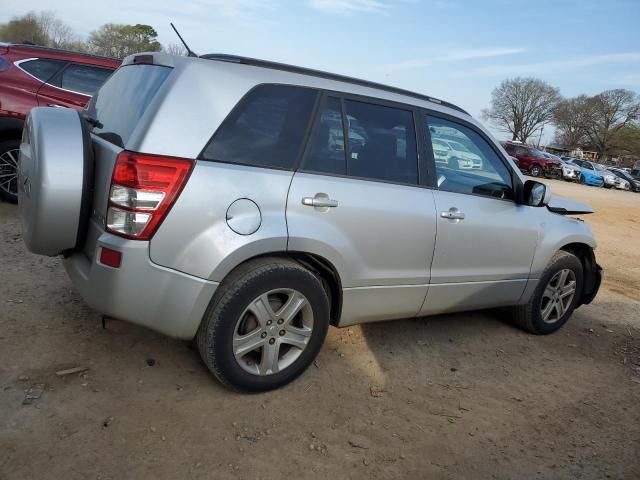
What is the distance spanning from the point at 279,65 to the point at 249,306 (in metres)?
1.44

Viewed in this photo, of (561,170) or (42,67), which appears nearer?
(42,67)

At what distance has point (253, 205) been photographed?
2.71 metres

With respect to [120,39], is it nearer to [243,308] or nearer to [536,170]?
[536,170]

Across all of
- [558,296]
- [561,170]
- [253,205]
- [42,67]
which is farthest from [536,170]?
[253,205]

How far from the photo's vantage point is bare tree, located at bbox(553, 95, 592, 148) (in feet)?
246

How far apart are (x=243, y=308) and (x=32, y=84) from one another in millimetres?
4914

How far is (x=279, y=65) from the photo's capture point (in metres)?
3.11

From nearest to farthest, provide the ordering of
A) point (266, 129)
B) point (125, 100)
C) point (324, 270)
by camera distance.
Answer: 1. point (266, 129)
2. point (125, 100)
3. point (324, 270)

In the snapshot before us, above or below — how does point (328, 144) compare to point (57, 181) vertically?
above

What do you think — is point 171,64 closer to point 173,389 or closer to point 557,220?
point 173,389

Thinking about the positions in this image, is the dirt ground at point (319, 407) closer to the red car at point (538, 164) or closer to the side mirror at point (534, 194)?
the side mirror at point (534, 194)

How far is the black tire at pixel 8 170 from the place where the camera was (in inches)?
226

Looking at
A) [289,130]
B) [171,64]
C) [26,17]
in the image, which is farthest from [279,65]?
[26,17]

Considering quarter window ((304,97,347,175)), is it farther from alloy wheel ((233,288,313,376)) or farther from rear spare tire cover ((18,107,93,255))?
rear spare tire cover ((18,107,93,255))
